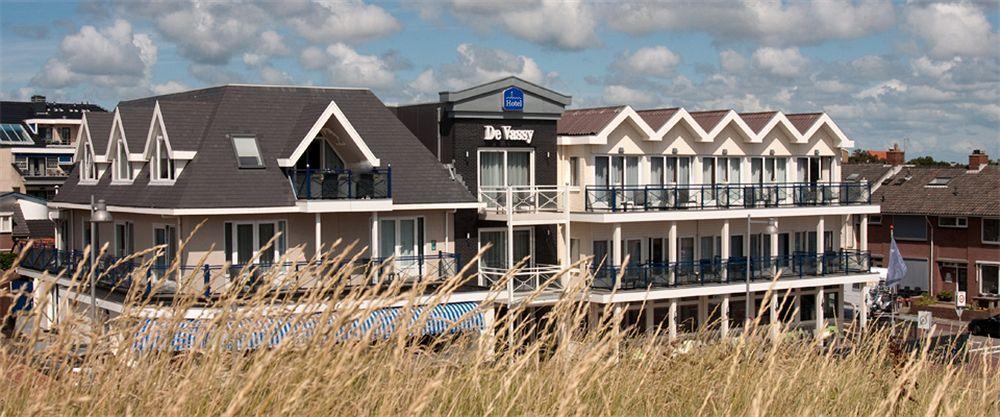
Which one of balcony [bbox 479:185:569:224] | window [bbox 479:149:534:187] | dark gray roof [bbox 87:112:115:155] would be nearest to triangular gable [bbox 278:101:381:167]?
balcony [bbox 479:185:569:224]

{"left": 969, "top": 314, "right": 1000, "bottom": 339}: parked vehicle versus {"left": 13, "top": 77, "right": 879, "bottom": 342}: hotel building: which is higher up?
{"left": 13, "top": 77, "right": 879, "bottom": 342}: hotel building

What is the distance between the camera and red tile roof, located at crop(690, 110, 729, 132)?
135 feet

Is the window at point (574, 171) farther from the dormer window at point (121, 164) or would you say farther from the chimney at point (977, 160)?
the chimney at point (977, 160)

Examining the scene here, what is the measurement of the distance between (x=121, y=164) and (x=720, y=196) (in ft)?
63.1

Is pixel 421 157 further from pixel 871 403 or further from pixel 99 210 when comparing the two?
pixel 871 403

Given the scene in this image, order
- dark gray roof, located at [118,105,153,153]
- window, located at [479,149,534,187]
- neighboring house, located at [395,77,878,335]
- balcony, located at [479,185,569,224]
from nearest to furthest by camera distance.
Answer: dark gray roof, located at [118,105,153,153] → balcony, located at [479,185,569,224] → neighboring house, located at [395,77,878,335] → window, located at [479,149,534,187]

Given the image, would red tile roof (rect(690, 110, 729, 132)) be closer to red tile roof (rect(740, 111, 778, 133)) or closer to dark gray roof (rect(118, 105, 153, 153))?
red tile roof (rect(740, 111, 778, 133))

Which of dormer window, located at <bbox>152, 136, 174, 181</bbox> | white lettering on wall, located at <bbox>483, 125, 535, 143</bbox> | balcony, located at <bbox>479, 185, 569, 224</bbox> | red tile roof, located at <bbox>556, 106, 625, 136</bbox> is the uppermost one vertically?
red tile roof, located at <bbox>556, 106, 625, 136</bbox>

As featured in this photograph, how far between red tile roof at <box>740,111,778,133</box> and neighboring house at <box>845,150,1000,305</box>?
56.9 feet

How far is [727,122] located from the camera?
4084cm

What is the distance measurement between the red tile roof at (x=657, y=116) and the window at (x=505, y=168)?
513cm

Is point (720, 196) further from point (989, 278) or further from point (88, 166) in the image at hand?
point (989, 278)

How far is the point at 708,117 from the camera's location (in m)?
41.8

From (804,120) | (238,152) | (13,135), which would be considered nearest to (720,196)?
(804,120)
